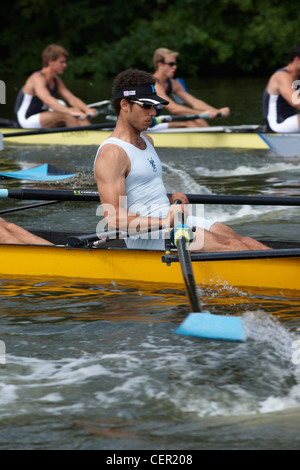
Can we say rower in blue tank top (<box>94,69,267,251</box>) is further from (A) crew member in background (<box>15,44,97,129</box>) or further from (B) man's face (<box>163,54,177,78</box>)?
(A) crew member in background (<box>15,44,97,129</box>)

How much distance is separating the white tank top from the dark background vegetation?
22.6m

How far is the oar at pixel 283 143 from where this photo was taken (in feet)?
34.4

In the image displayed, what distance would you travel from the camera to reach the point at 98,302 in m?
5.75

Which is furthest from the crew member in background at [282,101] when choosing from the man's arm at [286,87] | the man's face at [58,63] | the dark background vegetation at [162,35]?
the dark background vegetation at [162,35]

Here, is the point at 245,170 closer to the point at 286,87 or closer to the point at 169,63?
the point at 286,87

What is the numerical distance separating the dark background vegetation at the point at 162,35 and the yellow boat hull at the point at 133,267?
22323 millimetres

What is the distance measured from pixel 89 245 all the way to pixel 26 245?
491 millimetres

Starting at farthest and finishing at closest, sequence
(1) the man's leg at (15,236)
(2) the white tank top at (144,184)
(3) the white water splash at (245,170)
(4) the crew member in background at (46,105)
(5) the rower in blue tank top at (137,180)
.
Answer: (4) the crew member in background at (46,105) → (3) the white water splash at (245,170) → (1) the man's leg at (15,236) → (2) the white tank top at (144,184) → (5) the rower in blue tank top at (137,180)

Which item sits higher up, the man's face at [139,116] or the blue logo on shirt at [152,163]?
the man's face at [139,116]

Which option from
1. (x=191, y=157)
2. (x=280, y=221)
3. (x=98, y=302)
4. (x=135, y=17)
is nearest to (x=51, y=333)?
(x=98, y=302)

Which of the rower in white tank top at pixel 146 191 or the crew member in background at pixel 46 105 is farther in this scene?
the crew member in background at pixel 46 105

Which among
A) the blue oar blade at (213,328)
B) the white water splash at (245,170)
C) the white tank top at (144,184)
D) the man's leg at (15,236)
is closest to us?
the blue oar blade at (213,328)

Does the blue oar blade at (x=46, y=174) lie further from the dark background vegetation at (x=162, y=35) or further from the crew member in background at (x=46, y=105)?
the dark background vegetation at (x=162, y=35)

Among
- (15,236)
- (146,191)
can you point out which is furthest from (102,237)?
(15,236)
